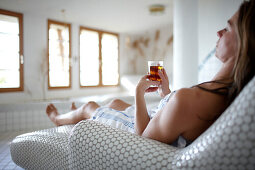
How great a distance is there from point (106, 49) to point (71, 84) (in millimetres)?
1778

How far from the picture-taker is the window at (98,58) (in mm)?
6070

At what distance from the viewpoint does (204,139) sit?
62 cm

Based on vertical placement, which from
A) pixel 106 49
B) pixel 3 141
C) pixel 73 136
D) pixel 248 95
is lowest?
pixel 3 141

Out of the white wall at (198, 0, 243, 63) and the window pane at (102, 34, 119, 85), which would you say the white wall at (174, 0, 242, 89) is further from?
the window pane at (102, 34, 119, 85)

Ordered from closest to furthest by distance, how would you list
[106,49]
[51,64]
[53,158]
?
[53,158] → [51,64] → [106,49]

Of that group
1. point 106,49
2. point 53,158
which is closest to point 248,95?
point 53,158

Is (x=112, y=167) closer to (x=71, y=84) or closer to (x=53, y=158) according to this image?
(x=53, y=158)

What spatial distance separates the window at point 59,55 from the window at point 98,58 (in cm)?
48

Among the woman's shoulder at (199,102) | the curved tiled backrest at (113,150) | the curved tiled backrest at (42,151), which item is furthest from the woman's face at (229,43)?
the curved tiled backrest at (42,151)

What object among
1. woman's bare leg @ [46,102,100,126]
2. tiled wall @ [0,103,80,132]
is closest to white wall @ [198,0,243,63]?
woman's bare leg @ [46,102,100,126]

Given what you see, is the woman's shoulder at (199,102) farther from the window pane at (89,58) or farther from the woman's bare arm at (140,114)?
the window pane at (89,58)

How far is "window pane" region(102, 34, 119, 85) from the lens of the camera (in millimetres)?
6664

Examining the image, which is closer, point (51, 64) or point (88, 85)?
point (51, 64)

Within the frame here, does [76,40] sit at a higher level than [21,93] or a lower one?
higher
